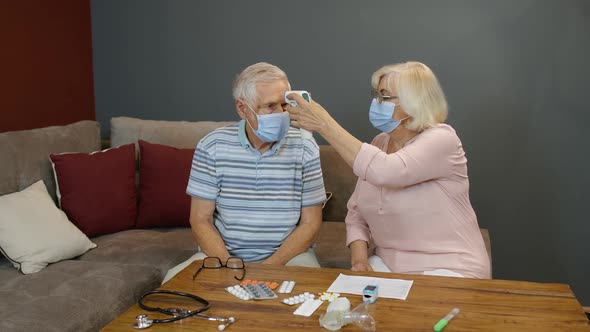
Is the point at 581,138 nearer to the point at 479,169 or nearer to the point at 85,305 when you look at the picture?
the point at 479,169

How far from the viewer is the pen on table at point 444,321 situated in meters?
1.44

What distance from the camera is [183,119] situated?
3779 millimetres

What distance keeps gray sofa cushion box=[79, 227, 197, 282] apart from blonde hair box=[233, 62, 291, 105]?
0.77 metres

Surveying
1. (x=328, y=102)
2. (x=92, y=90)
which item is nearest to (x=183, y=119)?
(x=92, y=90)

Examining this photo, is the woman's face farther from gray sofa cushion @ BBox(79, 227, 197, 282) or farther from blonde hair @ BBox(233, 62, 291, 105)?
gray sofa cushion @ BBox(79, 227, 197, 282)

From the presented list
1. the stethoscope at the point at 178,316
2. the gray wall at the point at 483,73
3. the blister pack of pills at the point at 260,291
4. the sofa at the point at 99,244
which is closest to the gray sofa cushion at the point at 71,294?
the sofa at the point at 99,244

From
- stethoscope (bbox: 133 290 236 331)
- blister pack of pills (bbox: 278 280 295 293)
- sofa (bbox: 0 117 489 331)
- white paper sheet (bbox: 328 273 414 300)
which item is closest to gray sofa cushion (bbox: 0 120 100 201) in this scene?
sofa (bbox: 0 117 489 331)

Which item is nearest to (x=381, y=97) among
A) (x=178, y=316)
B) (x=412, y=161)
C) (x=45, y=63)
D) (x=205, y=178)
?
(x=412, y=161)

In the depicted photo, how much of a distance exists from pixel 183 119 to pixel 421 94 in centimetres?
193

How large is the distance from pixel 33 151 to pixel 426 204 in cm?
173

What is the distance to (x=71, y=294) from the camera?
7.18 ft

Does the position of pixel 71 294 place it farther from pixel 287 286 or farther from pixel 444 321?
pixel 444 321

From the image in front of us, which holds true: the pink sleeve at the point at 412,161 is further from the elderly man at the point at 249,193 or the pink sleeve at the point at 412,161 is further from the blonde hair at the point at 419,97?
the elderly man at the point at 249,193

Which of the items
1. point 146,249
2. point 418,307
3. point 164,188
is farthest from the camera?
point 164,188
